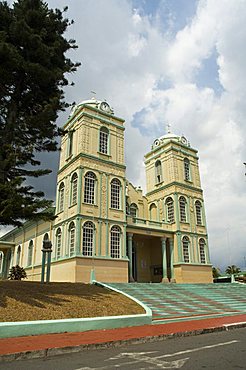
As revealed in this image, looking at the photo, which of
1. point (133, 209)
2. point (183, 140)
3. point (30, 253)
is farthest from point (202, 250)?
point (30, 253)

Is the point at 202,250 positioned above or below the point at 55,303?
above

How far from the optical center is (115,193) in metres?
25.8

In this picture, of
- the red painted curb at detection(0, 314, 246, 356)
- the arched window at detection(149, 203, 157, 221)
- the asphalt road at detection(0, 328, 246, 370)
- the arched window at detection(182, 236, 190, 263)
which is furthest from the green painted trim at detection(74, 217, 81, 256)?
the asphalt road at detection(0, 328, 246, 370)

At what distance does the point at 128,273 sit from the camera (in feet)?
82.8

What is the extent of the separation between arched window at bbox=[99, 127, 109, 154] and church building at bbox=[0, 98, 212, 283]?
89mm

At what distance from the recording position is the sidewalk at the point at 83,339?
261 inches

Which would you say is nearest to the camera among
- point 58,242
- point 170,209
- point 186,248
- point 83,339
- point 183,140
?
point 83,339

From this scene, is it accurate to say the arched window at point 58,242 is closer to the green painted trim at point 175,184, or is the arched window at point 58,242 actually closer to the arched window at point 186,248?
the arched window at point 186,248

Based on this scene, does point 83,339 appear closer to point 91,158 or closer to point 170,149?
point 91,158

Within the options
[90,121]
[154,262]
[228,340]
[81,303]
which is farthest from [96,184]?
[228,340]

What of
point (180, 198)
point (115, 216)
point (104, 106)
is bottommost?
point (115, 216)

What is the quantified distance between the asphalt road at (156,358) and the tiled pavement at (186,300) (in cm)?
404

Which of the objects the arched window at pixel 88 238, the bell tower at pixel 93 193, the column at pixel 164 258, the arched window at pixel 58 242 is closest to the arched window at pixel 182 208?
the column at pixel 164 258

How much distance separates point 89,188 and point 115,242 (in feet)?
15.8
